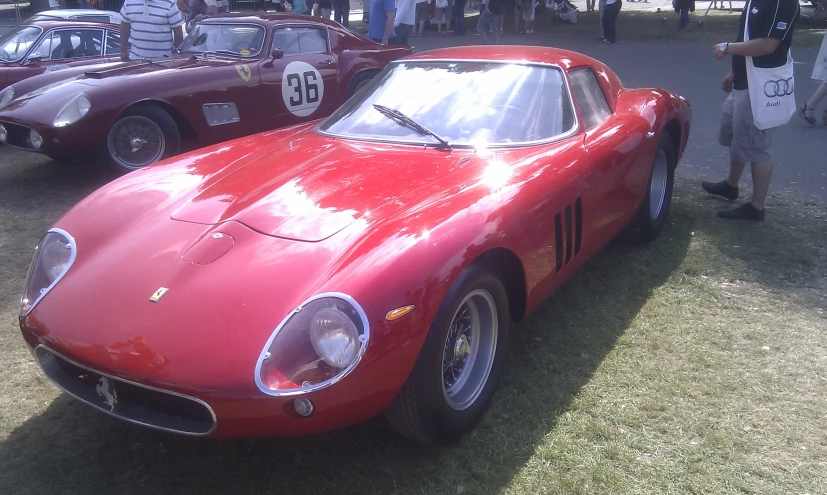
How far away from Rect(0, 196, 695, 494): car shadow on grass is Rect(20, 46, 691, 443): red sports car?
140 mm

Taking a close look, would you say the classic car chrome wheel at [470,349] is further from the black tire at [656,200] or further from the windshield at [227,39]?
the windshield at [227,39]

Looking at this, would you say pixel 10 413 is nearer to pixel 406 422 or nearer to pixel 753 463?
pixel 406 422

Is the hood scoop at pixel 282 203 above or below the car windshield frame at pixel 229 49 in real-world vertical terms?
below

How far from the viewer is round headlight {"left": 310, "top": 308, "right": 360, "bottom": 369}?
79.9 inches

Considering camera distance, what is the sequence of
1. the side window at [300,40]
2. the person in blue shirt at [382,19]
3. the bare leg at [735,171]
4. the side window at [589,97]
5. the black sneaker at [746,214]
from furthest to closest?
the person in blue shirt at [382,19]
the side window at [300,40]
the bare leg at [735,171]
the black sneaker at [746,214]
the side window at [589,97]

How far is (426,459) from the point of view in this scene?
2.46m

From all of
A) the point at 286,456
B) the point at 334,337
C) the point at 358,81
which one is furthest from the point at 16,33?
the point at 334,337

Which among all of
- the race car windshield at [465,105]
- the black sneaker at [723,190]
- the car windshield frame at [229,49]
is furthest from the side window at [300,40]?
the black sneaker at [723,190]

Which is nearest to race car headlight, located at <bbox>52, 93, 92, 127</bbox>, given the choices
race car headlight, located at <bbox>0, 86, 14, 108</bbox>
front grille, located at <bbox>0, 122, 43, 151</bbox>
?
front grille, located at <bbox>0, 122, 43, 151</bbox>

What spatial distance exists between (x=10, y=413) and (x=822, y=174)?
615 centimetres

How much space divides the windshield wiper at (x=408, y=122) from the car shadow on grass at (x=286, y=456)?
112 cm

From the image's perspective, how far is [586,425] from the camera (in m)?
2.65

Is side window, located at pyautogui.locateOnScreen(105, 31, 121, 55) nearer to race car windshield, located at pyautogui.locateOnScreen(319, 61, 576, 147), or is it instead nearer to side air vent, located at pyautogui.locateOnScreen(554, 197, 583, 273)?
race car windshield, located at pyautogui.locateOnScreen(319, 61, 576, 147)

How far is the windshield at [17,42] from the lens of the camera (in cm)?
729
